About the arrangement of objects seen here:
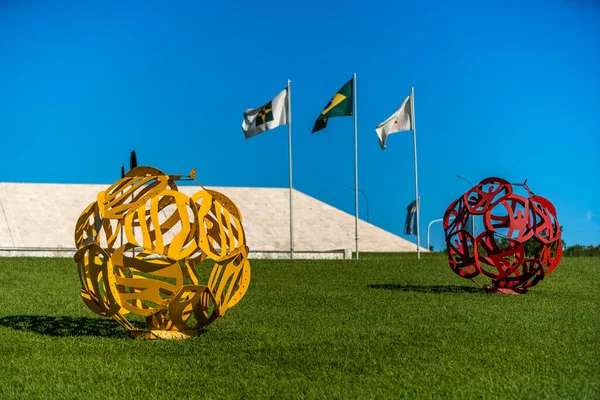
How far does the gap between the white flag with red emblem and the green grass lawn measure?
47.4 ft

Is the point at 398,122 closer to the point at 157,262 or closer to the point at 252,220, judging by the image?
the point at 252,220

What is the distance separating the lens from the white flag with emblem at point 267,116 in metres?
31.0

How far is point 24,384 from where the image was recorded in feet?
27.0

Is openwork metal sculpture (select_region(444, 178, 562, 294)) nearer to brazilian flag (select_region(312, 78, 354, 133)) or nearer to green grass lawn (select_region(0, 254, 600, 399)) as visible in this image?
green grass lawn (select_region(0, 254, 600, 399))

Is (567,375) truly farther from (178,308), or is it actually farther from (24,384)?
(24,384)

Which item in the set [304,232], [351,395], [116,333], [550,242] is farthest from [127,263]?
[304,232]

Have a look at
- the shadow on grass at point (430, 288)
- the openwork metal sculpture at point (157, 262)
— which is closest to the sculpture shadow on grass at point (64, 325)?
the openwork metal sculpture at point (157, 262)

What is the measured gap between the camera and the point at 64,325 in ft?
40.6

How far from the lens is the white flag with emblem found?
102 feet

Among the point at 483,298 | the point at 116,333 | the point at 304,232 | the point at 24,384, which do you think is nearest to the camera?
the point at 24,384

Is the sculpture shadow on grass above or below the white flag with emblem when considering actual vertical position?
below

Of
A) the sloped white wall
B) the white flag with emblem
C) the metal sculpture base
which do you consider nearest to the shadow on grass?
the metal sculpture base

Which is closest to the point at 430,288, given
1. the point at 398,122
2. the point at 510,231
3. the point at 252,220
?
the point at 510,231

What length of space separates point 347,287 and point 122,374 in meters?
10.3
